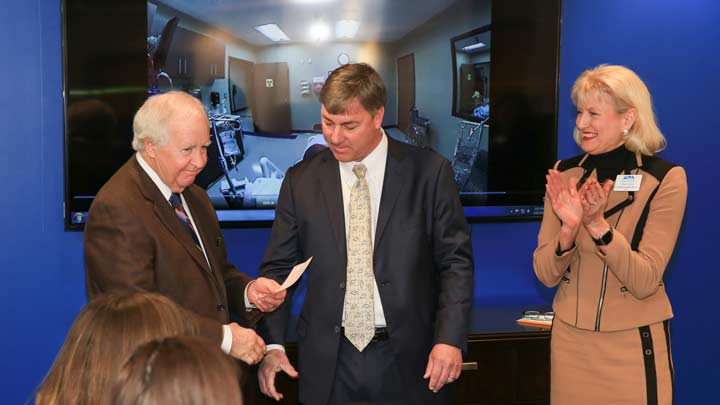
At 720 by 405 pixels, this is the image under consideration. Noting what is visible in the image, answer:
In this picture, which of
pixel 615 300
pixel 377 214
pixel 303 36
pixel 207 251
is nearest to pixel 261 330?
pixel 207 251

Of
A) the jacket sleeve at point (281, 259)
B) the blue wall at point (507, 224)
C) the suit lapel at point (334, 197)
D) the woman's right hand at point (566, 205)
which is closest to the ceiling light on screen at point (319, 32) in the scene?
the blue wall at point (507, 224)

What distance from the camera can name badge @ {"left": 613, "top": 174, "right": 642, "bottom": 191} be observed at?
8.36 feet

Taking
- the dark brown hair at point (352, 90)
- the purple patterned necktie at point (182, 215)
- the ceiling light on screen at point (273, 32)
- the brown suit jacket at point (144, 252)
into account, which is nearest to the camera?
the brown suit jacket at point (144, 252)

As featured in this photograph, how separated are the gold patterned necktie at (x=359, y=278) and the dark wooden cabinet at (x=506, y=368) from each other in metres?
1.06

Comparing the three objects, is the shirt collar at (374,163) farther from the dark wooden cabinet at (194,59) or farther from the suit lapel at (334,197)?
the dark wooden cabinet at (194,59)

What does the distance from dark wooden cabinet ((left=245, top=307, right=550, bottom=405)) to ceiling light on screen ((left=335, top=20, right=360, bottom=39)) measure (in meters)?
1.60

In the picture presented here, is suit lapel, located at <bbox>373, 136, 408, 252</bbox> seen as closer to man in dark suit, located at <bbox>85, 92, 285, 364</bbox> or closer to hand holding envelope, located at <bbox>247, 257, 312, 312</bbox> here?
hand holding envelope, located at <bbox>247, 257, 312, 312</bbox>

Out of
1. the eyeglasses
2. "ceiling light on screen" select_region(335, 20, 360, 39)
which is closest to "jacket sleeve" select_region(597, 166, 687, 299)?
the eyeglasses

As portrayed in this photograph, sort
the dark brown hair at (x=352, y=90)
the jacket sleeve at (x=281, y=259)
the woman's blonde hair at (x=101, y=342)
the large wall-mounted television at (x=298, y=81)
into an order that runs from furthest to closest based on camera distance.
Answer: the large wall-mounted television at (x=298, y=81), the jacket sleeve at (x=281, y=259), the dark brown hair at (x=352, y=90), the woman's blonde hair at (x=101, y=342)

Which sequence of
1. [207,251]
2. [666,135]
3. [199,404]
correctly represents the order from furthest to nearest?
[666,135] < [207,251] < [199,404]

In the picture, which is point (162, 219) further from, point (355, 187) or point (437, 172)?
point (437, 172)

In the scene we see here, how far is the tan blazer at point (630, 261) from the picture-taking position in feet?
8.04

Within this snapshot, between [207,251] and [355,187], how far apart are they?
561 mm

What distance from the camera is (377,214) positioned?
2.78 metres
